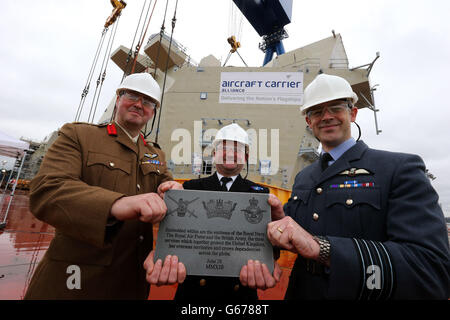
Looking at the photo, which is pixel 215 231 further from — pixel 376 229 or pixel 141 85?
pixel 141 85

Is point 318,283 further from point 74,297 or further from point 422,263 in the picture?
point 74,297

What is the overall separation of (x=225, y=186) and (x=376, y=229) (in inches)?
61.7

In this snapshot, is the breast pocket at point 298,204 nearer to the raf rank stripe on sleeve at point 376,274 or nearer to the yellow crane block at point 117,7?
the raf rank stripe on sleeve at point 376,274

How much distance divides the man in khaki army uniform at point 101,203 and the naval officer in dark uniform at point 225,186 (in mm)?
471

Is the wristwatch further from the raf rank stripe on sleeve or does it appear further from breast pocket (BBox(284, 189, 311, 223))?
breast pocket (BBox(284, 189, 311, 223))

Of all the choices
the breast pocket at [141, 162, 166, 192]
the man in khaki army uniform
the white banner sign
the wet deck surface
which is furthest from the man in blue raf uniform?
the white banner sign

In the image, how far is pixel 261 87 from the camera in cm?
1202

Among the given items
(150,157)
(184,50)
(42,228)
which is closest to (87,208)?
(150,157)

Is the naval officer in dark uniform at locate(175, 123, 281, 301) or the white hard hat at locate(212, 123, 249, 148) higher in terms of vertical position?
the white hard hat at locate(212, 123, 249, 148)

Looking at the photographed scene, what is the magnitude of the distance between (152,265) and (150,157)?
1.15 meters

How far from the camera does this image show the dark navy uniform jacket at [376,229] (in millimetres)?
1141

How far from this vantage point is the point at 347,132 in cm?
180

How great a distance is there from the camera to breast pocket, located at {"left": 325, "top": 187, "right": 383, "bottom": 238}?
1.41m

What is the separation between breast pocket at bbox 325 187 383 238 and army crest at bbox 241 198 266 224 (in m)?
0.55
